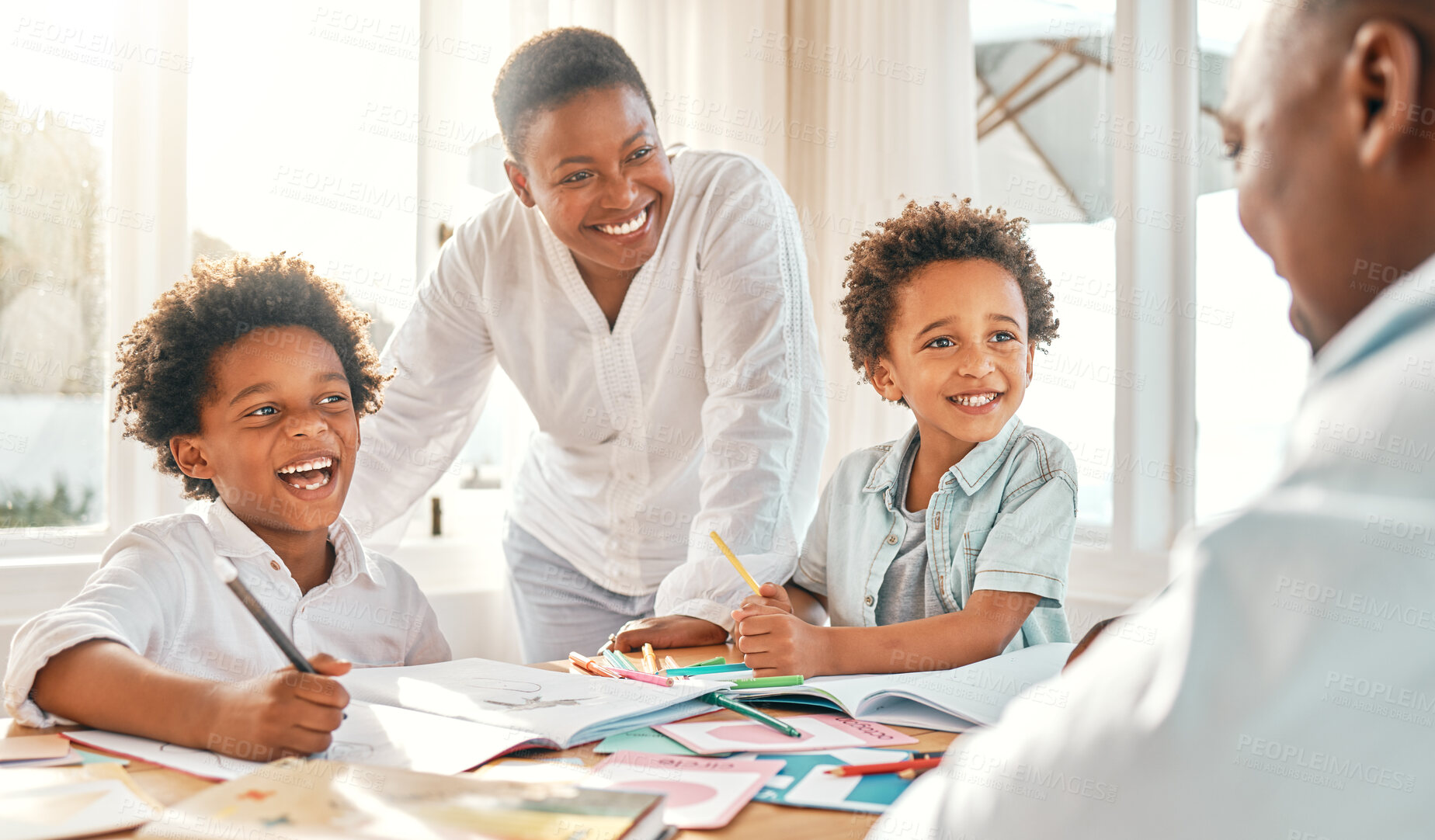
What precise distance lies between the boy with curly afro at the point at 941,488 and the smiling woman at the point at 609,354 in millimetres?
180

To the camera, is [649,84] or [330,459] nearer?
[330,459]

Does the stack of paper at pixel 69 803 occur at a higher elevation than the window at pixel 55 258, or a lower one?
lower

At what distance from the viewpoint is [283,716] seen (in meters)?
0.81

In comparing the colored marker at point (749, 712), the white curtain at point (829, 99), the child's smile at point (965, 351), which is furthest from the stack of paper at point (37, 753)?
the white curtain at point (829, 99)

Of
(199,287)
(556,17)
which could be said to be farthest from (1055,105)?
(199,287)

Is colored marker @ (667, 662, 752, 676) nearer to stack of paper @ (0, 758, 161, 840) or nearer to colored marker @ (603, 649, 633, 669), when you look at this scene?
colored marker @ (603, 649, 633, 669)

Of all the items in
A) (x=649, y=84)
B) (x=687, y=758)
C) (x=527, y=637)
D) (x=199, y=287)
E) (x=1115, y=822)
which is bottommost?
(x=527, y=637)

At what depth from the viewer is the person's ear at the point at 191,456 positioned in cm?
130

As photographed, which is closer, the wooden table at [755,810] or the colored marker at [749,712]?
the wooden table at [755,810]

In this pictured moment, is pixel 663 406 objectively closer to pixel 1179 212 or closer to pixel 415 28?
pixel 1179 212

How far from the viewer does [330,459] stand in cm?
131

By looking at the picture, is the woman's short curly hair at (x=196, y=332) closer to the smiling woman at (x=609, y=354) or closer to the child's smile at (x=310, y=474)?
the child's smile at (x=310, y=474)

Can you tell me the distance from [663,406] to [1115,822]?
1.50 metres

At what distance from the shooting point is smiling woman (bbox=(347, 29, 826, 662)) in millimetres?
1635
